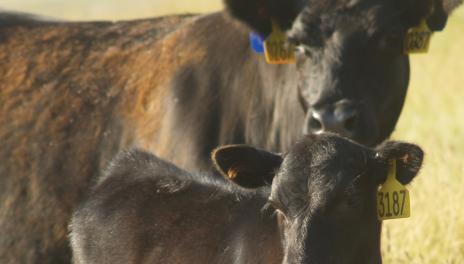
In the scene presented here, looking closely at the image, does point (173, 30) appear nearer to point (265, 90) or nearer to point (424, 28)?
point (265, 90)

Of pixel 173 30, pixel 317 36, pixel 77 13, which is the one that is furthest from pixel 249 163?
pixel 77 13

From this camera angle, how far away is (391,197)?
275 inches

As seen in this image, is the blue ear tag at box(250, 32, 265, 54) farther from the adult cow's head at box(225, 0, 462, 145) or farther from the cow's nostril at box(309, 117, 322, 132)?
the cow's nostril at box(309, 117, 322, 132)

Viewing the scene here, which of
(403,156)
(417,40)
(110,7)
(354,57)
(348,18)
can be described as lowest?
(110,7)

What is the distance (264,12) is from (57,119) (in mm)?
1518

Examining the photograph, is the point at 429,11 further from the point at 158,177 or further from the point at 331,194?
the point at 331,194

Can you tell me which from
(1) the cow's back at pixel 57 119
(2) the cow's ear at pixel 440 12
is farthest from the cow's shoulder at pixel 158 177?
(2) the cow's ear at pixel 440 12

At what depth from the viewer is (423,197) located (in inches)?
437

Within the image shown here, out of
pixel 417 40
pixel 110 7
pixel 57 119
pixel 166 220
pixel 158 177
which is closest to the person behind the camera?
pixel 166 220

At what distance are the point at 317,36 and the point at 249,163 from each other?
88.7 inches

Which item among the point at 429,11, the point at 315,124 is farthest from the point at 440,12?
the point at 315,124

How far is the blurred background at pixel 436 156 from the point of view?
9719 millimetres

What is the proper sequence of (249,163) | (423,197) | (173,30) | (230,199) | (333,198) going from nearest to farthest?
(333,198)
(249,163)
(230,199)
(173,30)
(423,197)

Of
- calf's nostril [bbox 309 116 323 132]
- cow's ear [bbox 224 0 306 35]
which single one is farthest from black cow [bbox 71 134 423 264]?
cow's ear [bbox 224 0 306 35]
